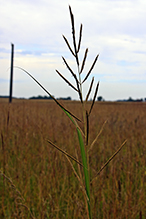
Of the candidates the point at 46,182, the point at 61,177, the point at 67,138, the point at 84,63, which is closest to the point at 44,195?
the point at 46,182

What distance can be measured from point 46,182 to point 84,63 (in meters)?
1.54

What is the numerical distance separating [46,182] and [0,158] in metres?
0.74

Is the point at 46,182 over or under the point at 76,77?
under

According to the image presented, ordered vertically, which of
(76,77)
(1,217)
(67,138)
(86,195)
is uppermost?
(76,77)

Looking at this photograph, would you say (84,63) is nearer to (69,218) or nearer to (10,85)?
(69,218)

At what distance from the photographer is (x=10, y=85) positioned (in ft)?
50.2

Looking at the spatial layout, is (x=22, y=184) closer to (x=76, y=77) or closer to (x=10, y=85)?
(x=76, y=77)

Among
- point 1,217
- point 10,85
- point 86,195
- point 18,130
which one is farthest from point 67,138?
point 10,85

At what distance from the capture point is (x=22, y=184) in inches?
73.4

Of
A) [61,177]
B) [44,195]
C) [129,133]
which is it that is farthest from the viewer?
[129,133]

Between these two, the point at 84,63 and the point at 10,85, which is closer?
the point at 84,63

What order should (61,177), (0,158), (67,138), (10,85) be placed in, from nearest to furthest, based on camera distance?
1. (61,177)
2. (0,158)
3. (67,138)
4. (10,85)

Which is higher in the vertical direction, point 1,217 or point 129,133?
point 129,133

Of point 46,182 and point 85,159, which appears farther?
point 46,182
